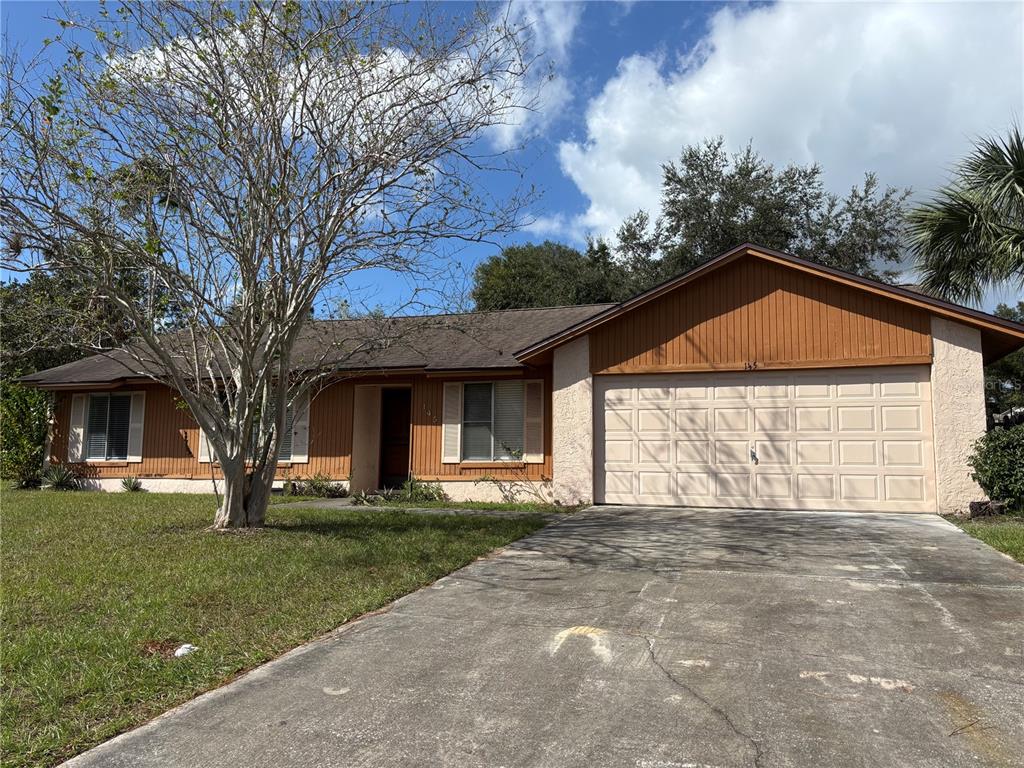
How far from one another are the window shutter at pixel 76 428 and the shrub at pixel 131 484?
6.03ft

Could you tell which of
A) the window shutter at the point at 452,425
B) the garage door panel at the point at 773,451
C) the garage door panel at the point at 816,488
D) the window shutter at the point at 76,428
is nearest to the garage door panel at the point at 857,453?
the garage door panel at the point at 816,488

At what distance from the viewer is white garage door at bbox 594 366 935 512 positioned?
1151cm

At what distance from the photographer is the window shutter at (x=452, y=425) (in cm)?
1466

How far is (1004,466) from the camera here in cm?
1059

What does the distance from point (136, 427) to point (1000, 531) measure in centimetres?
1770

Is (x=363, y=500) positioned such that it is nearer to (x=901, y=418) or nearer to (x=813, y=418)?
(x=813, y=418)

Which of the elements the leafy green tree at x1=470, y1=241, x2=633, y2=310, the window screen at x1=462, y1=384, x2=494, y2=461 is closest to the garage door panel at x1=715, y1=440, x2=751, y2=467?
the window screen at x1=462, y1=384, x2=494, y2=461

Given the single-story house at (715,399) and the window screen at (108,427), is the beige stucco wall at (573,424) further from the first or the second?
the window screen at (108,427)

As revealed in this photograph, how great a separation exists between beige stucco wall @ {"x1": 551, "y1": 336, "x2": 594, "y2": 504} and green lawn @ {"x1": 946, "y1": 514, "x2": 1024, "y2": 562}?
583 centimetres

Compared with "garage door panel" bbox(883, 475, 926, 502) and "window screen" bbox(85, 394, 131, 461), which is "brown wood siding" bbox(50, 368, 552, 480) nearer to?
Answer: "window screen" bbox(85, 394, 131, 461)

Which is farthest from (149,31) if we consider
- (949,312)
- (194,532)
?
(949,312)

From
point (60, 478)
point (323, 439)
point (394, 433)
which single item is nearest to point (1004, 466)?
point (394, 433)

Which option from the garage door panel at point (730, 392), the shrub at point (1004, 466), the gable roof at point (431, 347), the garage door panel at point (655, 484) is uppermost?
the gable roof at point (431, 347)

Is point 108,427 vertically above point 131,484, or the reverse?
point 108,427
